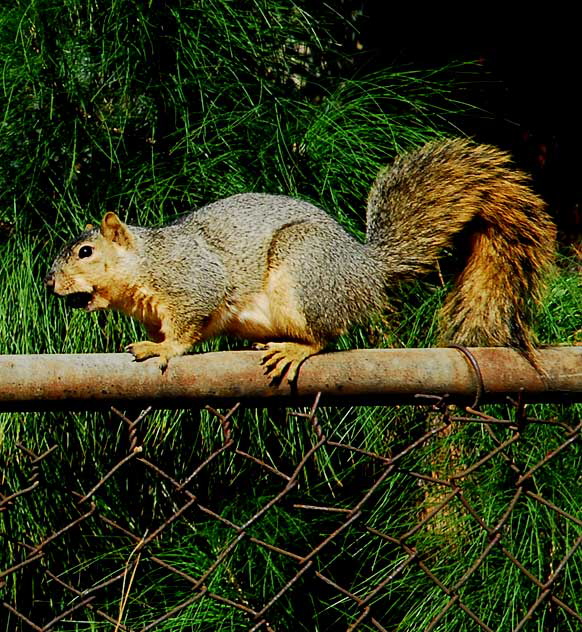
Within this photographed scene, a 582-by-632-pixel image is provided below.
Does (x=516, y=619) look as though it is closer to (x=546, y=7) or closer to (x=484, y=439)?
(x=484, y=439)

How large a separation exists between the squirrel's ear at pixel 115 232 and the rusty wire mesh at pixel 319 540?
0.41m

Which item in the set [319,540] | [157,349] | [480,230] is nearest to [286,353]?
[157,349]

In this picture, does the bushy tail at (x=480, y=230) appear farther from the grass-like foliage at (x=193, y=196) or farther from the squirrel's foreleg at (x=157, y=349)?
the grass-like foliage at (x=193, y=196)

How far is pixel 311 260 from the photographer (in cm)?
135

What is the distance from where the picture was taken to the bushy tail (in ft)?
3.75

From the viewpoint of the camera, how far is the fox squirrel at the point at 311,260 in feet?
3.84

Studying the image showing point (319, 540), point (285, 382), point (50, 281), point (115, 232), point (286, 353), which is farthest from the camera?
point (319, 540)

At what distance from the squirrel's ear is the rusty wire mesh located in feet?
1.36

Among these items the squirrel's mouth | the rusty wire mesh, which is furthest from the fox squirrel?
the rusty wire mesh

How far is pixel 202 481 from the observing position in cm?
190

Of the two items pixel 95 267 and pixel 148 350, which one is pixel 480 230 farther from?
pixel 95 267

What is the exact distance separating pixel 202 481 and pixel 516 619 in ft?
2.28

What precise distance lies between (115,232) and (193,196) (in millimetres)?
504

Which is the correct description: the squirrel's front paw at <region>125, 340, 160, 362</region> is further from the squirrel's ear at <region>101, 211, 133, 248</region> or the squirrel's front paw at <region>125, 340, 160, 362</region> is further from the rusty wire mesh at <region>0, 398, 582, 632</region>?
the rusty wire mesh at <region>0, 398, 582, 632</region>
